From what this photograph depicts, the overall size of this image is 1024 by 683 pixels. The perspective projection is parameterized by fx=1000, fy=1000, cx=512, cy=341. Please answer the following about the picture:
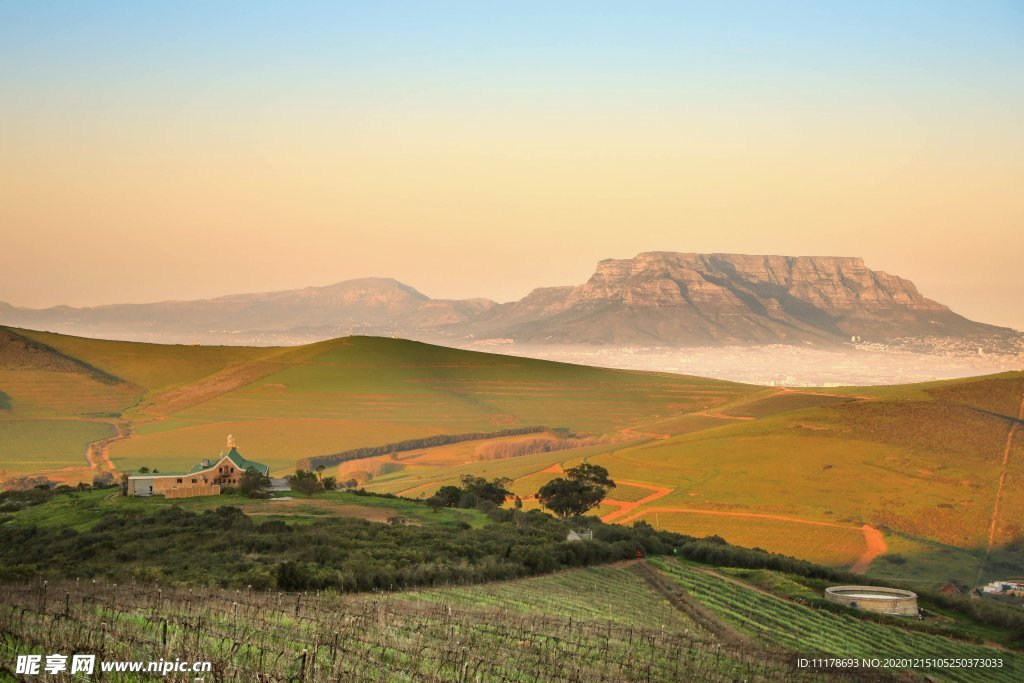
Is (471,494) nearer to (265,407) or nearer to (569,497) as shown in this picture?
(569,497)

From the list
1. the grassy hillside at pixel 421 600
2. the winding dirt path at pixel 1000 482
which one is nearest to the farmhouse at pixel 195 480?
the grassy hillside at pixel 421 600

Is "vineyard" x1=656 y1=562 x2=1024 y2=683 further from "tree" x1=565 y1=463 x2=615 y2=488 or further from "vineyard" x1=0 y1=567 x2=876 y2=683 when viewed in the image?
"tree" x1=565 y1=463 x2=615 y2=488

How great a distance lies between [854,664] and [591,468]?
239 feet

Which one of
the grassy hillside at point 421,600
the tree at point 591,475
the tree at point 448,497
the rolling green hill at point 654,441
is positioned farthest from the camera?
the tree at point 591,475

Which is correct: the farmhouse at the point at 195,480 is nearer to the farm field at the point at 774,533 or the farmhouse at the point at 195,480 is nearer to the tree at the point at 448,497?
the tree at the point at 448,497

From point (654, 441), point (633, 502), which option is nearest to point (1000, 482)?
point (633, 502)

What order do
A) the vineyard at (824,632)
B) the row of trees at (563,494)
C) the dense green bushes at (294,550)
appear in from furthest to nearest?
the row of trees at (563,494) < the dense green bushes at (294,550) < the vineyard at (824,632)

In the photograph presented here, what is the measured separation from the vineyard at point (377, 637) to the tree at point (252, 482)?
44.9 metres

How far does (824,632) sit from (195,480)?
55562mm

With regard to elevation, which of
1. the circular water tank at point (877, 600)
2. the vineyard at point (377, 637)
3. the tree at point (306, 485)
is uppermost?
the vineyard at point (377, 637)

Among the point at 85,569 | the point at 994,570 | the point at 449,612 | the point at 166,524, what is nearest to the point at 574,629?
the point at 449,612

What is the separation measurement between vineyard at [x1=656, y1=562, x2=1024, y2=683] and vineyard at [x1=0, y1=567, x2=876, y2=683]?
4.09 meters

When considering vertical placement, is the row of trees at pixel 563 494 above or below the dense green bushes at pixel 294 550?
below

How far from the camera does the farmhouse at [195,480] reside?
7894 centimetres
